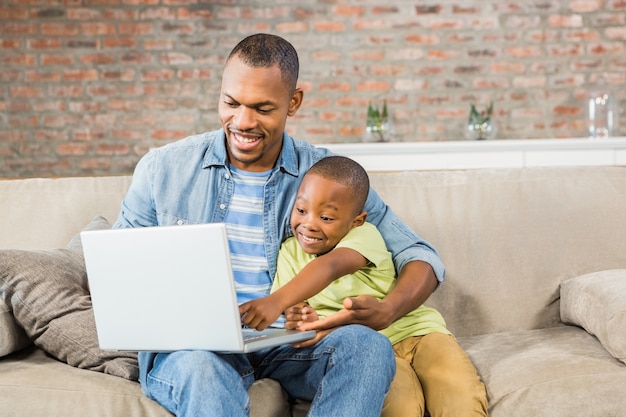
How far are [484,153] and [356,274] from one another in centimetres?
257

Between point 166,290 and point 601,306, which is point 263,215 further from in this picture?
point 601,306

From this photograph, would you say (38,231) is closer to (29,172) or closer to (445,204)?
(445,204)

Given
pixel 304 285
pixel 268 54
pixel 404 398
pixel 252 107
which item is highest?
pixel 268 54

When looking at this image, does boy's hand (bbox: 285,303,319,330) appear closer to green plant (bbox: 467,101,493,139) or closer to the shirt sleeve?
the shirt sleeve

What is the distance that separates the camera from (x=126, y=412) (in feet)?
5.24

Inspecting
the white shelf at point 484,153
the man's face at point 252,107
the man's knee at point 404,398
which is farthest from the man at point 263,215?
the white shelf at point 484,153

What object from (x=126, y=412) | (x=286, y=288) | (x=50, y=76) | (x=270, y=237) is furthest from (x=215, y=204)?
(x=50, y=76)

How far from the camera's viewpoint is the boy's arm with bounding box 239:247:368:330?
1.54 m

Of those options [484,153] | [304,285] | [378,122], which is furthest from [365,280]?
[378,122]

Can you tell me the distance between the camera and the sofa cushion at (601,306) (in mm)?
1835

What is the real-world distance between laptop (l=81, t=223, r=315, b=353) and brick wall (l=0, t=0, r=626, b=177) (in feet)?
10.4

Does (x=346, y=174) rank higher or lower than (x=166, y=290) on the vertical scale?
higher

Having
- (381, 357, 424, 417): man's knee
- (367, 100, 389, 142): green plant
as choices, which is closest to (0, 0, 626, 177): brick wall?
(367, 100, 389, 142): green plant

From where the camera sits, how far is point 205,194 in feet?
6.20
